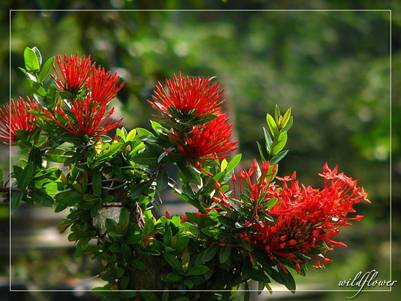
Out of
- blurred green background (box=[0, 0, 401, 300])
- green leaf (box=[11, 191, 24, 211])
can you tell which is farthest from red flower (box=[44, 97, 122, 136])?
blurred green background (box=[0, 0, 401, 300])

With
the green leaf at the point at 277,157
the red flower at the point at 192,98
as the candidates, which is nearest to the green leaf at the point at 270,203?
the green leaf at the point at 277,157

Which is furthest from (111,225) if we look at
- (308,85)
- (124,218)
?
(308,85)

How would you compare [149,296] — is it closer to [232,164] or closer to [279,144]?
[232,164]

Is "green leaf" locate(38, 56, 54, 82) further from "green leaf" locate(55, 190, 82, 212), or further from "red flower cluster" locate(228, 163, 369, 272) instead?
"red flower cluster" locate(228, 163, 369, 272)

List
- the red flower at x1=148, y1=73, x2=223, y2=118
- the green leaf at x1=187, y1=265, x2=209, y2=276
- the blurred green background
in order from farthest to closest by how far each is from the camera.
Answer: the blurred green background < the green leaf at x1=187, y1=265, x2=209, y2=276 < the red flower at x1=148, y1=73, x2=223, y2=118

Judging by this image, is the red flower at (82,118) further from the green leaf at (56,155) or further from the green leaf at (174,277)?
the green leaf at (174,277)

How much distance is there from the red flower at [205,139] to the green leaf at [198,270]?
273 mm

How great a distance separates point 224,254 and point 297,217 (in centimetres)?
19

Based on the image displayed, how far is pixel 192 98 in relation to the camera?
1747 millimetres

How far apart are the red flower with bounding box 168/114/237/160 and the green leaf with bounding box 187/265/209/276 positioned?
0.90ft

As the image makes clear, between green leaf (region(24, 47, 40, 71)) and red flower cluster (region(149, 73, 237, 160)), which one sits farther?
green leaf (region(24, 47, 40, 71))

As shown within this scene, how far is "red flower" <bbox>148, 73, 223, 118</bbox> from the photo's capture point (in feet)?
5.72

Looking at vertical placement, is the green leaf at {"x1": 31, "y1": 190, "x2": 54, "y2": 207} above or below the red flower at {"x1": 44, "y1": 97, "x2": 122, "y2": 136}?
below

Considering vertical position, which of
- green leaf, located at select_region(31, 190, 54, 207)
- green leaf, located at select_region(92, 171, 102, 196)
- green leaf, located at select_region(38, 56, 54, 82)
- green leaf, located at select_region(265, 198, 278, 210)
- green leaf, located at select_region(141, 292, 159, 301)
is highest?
green leaf, located at select_region(38, 56, 54, 82)
